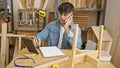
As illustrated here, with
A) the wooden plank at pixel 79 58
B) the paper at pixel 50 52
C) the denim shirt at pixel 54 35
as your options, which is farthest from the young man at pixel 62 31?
the wooden plank at pixel 79 58

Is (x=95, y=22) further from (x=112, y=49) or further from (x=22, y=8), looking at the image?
(x=22, y=8)

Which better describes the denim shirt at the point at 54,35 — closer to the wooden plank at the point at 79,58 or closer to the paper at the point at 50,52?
the paper at the point at 50,52

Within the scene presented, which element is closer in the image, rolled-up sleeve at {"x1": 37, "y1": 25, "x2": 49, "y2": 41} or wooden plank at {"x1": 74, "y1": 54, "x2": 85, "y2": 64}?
wooden plank at {"x1": 74, "y1": 54, "x2": 85, "y2": 64}

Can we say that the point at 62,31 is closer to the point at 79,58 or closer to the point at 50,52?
the point at 50,52

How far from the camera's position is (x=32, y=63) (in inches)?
62.0

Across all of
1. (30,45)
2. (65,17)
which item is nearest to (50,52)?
(30,45)

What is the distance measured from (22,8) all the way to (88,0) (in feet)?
3.82

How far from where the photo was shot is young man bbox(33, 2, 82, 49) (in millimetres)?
2160

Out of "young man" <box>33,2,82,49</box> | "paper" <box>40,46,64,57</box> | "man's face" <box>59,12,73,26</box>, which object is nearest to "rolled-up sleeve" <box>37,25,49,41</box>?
"young man" <box>33,2,82,49</box>

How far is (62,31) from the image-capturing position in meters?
2.29

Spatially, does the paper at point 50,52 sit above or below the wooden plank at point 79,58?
below

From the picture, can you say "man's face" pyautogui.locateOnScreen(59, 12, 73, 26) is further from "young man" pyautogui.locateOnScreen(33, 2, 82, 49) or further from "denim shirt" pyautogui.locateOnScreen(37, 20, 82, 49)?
"denim shirt" pyautogui.locateOnScreen(37, 20, 82, 49)

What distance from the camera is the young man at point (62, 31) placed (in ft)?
7.09

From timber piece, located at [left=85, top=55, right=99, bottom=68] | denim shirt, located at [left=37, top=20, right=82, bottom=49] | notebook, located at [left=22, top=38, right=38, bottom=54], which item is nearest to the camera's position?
timber piece, located at [left=85, top=55, right=99, bottom=68]
